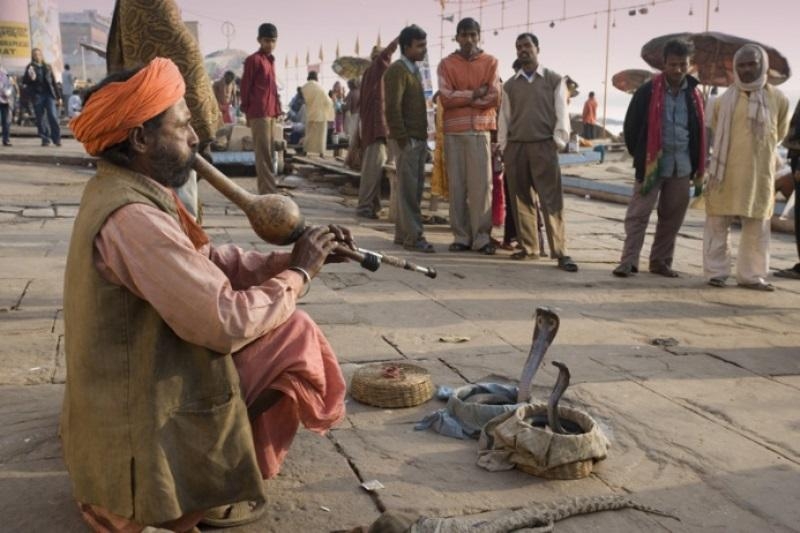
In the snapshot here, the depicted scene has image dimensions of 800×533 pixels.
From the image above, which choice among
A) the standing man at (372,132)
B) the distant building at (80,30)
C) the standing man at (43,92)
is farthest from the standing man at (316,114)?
the distant building at (80,30)

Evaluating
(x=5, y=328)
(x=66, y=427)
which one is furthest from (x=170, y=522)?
(x=5, y=328)

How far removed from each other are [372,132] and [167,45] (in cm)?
524

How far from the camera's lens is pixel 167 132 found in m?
2.32

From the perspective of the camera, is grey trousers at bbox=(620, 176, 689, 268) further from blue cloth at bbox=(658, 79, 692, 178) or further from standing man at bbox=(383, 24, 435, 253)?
standing man at bbox=(383, 24, 435, 253)

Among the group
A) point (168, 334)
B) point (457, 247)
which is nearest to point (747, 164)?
point (457, 247)

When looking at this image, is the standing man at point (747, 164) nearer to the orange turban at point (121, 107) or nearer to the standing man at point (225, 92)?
the orange turban at point (121, 107)

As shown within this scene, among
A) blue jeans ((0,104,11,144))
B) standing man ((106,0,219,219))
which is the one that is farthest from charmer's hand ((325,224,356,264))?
blue jeans ((0,104,11,144))

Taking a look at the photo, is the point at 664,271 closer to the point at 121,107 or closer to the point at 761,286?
the point at 761,286

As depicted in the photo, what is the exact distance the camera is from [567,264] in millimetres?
6875

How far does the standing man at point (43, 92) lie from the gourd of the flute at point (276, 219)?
13.5 meters

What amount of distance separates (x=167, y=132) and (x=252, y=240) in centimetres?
539

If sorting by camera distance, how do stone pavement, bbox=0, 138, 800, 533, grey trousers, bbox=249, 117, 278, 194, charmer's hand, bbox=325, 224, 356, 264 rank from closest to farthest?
charmer's hand, bbox=325, 224, 356, 264 → stone pavement, bbox=0, 138, 800, 533 → grey trousers, bbox=249, 117, 278, 194

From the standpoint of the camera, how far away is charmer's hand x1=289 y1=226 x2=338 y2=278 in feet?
8.29

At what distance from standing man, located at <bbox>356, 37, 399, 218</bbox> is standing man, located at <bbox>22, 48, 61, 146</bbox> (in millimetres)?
8021
